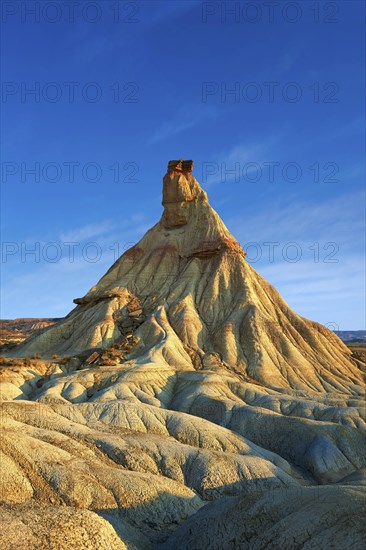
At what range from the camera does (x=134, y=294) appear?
7119cm

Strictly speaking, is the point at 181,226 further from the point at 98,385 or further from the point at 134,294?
the point at 98,385

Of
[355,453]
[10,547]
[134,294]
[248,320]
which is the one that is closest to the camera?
[10,547]

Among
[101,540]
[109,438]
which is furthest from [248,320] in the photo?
[101,540]

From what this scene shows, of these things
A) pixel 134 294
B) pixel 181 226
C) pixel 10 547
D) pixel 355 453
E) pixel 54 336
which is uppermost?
pixel 181 226

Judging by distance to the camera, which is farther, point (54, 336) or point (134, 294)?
point (134, 294)

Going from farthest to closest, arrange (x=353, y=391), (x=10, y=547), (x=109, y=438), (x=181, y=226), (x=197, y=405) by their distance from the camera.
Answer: (x=181, y=226), (x=353, y=391), (x=197, y=405), (x=109, y=438), (x=10, y=547)

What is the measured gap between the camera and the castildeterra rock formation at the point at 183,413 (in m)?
16.0

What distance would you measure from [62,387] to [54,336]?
848 inches

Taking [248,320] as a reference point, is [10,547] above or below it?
below

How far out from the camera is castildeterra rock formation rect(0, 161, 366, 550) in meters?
16.0

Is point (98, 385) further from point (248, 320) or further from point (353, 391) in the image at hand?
point (353, 391)

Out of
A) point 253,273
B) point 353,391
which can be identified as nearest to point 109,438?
point 353,391

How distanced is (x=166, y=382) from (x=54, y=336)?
22668 millimetres

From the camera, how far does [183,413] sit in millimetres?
37156
